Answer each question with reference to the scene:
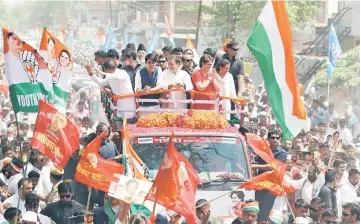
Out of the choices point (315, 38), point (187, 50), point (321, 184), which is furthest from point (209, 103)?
point (315, 38)

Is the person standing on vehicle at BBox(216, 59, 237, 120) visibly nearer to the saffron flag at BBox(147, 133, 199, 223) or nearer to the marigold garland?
the marigold garland

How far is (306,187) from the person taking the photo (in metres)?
15.9

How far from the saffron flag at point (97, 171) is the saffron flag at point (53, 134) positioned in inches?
24.3

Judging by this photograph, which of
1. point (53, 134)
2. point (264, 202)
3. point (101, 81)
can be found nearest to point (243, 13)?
point (101, 81)

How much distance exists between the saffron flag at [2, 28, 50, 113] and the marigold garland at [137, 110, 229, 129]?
1.30 meters

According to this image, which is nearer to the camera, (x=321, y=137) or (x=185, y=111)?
(x=185, y=111)

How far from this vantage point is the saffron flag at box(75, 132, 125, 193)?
1186 cm

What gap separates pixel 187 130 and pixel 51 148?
5.95 feet

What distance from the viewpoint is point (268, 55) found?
13219mm

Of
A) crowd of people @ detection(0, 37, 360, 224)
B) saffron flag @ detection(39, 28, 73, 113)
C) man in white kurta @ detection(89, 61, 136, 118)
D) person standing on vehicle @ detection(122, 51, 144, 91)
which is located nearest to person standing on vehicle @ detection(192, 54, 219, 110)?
crowd of people @ detection(0, 37, 360, 224)

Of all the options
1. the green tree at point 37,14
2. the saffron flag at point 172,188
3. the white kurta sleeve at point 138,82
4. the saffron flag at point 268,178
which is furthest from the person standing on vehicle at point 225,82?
the green tree at point 37,14

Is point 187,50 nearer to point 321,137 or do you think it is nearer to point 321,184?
point 321,184

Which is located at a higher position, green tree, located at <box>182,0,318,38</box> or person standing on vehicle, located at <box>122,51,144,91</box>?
person standing on vehicle, located at <box>122,51,144,91</box>

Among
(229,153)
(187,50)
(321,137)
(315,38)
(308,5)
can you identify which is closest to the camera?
(229,153)
